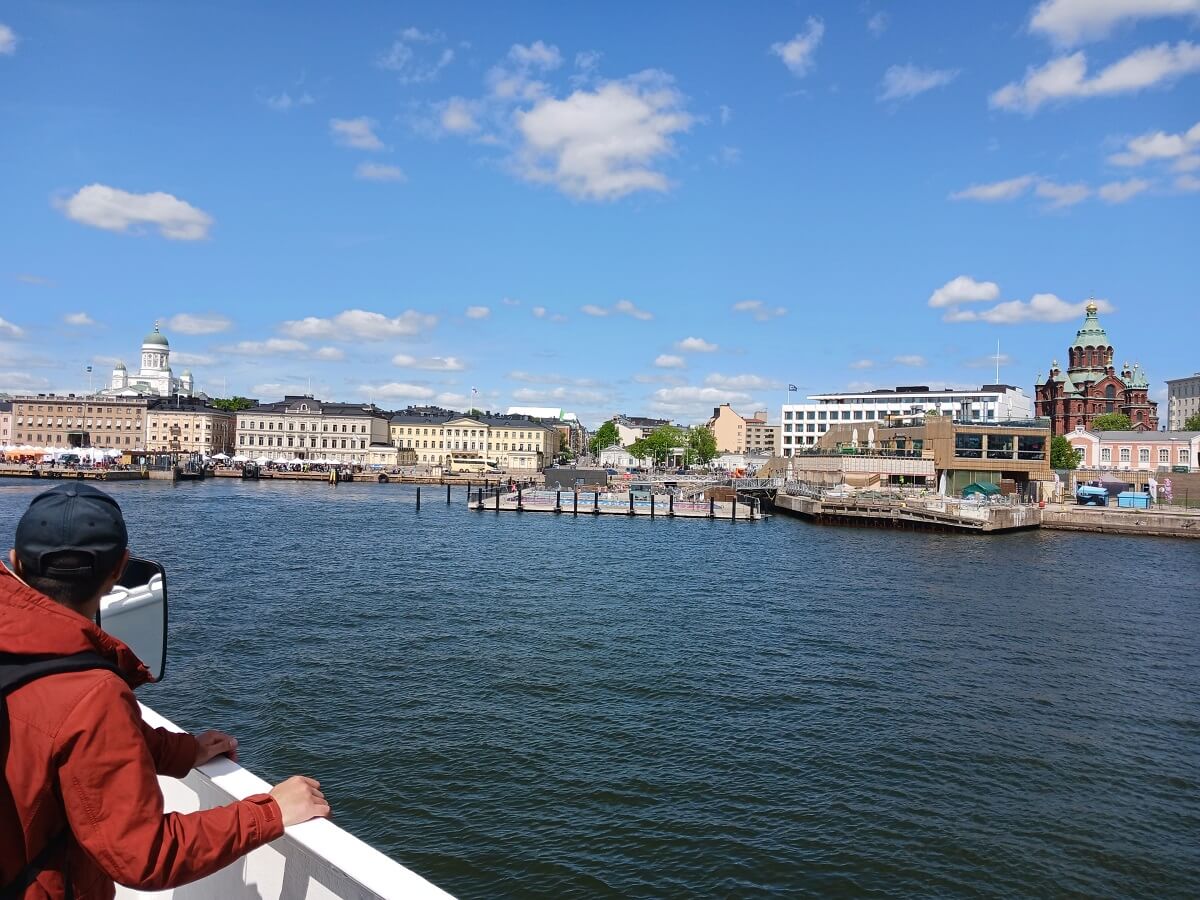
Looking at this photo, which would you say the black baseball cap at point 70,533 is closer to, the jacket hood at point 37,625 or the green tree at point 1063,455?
the jacket hood at point 37,625

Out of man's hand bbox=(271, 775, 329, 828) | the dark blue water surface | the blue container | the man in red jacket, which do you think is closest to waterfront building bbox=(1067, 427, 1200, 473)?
the blue container

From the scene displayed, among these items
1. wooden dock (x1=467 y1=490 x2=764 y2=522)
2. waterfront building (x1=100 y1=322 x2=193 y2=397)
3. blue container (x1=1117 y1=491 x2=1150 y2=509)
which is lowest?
wooden dock (x1=467 y1=490 x2=764 y2=522)

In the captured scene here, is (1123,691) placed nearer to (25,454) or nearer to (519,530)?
(519,530)

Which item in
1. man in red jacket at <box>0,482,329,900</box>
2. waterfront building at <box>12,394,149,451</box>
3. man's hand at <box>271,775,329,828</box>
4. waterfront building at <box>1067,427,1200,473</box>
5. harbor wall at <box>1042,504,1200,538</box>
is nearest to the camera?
man in red jacket at <box>0,482,329,900</box>

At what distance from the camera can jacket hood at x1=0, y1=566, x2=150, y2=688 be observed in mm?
2312

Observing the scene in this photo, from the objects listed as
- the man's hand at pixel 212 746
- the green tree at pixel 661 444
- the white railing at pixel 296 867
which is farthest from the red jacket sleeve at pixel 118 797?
the green tree at pixel 661 444

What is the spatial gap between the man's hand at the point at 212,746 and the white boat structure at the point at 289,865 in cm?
5

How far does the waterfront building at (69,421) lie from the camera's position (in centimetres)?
13275

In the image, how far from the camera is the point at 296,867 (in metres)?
3.23

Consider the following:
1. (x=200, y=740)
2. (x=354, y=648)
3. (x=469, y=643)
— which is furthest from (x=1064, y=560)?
(x=200, y=740)

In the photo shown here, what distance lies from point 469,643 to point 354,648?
2.80m

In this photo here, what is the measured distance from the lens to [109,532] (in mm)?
2672

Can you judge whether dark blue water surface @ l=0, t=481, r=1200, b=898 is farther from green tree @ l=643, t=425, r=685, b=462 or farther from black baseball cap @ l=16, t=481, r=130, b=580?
green tree @ l=643, t=425, r=685, b=462

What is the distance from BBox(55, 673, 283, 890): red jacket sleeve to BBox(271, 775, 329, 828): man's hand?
19.7 inches
